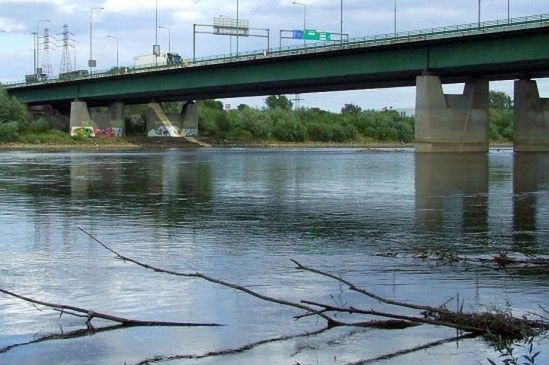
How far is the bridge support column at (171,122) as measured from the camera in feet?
497

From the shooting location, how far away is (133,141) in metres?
151

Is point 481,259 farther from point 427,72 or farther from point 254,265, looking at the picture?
point 427,72

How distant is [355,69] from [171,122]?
6657 cm

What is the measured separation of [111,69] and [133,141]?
17.5m

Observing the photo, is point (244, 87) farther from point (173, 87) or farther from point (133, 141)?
point (133, 141)

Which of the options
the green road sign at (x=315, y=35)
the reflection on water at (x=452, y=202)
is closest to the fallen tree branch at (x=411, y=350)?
the reflection on water at (x=452, y=202)

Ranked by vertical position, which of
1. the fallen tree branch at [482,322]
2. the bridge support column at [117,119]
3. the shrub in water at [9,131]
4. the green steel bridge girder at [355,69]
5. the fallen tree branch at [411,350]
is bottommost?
the fallen tree branch at [411,350]

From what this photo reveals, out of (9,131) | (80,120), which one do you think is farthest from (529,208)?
(9,131)

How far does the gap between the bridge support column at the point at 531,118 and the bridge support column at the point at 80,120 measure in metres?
74.1

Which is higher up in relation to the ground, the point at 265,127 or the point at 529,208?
the point at 265,127

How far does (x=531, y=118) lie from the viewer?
330ft

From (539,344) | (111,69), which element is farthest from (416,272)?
(111,69)

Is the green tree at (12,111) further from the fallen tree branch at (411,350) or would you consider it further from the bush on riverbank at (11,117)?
the fallen tree branch at (411,350)

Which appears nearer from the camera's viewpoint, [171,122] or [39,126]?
[171,122]
